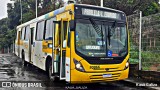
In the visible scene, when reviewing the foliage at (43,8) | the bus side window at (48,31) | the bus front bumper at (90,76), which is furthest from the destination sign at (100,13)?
the foliage at (43,8)

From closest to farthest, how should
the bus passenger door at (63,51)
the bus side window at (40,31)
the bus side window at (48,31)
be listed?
the bus passenger door at (63,51)
the bus side window at (48,31)
the bus side window at (40,31)

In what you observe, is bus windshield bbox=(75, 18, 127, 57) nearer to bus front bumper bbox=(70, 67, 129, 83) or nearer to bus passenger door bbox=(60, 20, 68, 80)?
bus front bumper bbox=(70, 67, 129, 83)

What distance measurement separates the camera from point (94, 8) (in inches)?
347

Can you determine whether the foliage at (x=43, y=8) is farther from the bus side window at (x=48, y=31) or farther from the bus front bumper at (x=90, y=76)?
the bus side window at (x=48, y=31)

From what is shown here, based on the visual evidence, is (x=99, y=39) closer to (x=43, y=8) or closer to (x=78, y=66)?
(x=78, y=66)

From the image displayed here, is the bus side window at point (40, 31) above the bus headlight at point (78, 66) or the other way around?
above

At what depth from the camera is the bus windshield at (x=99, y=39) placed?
8258 mm

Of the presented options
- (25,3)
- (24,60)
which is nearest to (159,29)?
(24,60)

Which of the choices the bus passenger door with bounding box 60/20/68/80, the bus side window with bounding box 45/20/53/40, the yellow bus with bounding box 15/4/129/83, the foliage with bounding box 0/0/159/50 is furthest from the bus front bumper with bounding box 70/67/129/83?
the foliage with bounding box 0/0/159/50

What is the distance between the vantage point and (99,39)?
846 cm

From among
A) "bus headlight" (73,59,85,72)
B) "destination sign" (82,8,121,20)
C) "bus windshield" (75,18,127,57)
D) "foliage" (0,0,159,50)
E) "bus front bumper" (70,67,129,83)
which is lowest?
"bus front bumper" (70,67,129,83)

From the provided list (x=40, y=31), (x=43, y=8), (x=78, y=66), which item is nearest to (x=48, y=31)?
(x=40, y=31)

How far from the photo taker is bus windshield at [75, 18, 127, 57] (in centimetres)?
826

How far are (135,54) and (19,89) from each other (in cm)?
563
